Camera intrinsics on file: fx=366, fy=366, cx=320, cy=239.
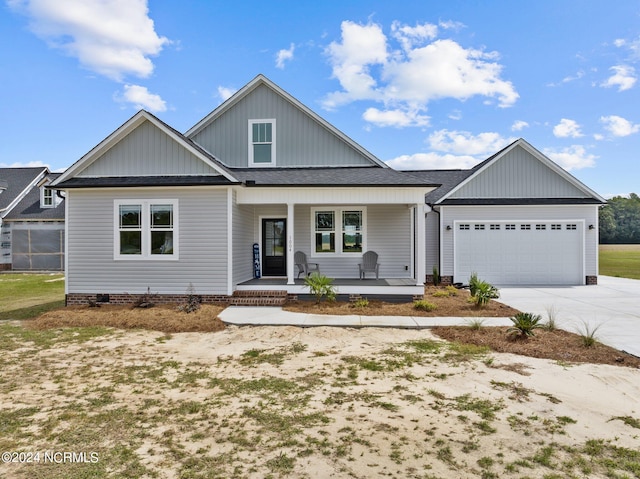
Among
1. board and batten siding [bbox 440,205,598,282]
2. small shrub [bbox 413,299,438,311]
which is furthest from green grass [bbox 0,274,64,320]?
board and batten siding [bbox 440,205,598,282]

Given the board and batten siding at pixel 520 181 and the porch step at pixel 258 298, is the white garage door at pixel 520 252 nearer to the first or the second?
the board and batten siding at pixel 520 181

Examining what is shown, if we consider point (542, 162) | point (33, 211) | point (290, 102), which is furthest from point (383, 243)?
point (33, 211)

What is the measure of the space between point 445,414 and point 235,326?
5560 millimetres

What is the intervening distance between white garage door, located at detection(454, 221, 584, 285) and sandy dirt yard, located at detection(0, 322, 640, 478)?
370 inches

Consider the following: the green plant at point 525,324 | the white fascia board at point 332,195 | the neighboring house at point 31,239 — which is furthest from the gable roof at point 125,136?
the neighboring house at point 31,239

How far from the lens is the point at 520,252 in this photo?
49.7 ft

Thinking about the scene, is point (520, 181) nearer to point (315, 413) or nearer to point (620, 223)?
point (315, 413)

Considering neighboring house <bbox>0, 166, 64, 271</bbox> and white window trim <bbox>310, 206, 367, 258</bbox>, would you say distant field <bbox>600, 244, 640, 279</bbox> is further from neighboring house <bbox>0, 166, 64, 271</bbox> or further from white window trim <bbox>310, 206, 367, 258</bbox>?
neighboring house <bbox>0, 166, 64, 271</bbox>

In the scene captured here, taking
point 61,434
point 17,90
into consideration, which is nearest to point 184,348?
point 61,434

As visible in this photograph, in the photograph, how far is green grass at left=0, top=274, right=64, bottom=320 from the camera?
10250mm

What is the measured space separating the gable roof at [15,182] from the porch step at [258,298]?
2030cm

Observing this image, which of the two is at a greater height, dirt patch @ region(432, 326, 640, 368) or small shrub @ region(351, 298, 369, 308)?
small shrub @ region(351, 298, 369, 308)

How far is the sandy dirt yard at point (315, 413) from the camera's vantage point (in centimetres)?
313

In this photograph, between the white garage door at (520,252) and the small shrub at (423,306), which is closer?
the small shrub at (423,306)
